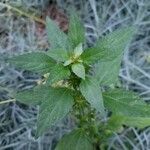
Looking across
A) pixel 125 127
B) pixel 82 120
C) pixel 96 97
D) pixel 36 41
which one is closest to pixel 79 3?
pixel 36 41

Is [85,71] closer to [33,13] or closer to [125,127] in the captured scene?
[125,127]

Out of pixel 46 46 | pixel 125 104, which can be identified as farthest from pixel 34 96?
pixel 46 46

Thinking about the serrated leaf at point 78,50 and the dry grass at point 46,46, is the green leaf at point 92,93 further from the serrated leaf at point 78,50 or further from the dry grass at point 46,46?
the dry grass at point 46,46

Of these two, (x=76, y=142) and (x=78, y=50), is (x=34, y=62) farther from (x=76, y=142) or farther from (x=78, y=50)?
(x=76, y=142)

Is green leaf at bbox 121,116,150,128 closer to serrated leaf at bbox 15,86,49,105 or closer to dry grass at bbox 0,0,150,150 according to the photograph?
dry grass at bbox 0,0,150,150

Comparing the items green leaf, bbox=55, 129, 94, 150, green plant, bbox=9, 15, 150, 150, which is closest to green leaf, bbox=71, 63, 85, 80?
green plant, bbox=9, 15, 150, 150

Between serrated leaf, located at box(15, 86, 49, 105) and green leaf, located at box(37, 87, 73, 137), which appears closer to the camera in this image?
green leaf, located at box(37, 87, 73, 137)
